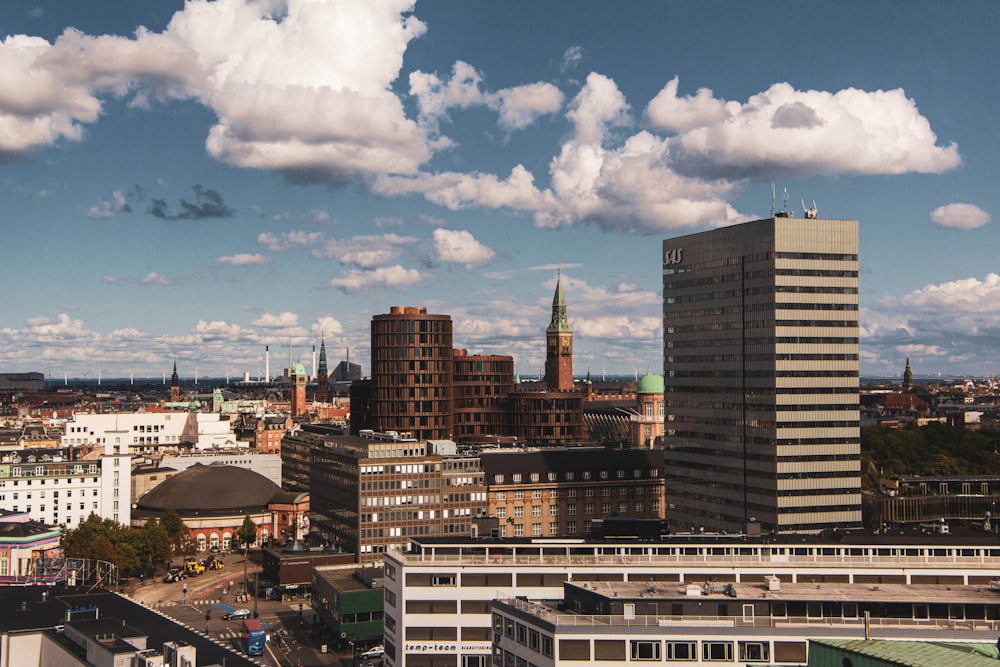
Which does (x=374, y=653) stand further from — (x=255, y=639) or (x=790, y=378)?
(x=790, y=378)

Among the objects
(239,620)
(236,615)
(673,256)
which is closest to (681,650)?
(239,620)

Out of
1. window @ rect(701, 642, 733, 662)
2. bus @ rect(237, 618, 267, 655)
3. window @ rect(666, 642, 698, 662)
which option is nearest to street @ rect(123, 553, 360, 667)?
bus @ rect(237, 618, 267, 655)

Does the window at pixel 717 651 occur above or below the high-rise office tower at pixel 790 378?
below

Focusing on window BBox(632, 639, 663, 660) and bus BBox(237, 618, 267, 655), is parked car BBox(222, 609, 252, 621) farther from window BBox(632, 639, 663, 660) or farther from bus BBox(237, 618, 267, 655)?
window BBox(632, 639, 663, 660)

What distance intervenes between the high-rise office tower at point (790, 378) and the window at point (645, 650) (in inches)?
3779

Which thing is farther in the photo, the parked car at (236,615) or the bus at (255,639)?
the parked car at (236,615)

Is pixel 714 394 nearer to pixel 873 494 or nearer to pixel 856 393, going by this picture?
pixel 856 393

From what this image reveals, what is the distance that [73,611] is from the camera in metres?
107

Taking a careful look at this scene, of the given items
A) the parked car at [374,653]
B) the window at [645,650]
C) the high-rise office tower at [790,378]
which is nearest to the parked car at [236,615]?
the parked car at [374,653]

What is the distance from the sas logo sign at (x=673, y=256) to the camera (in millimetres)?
186250

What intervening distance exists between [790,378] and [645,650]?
99621 mm

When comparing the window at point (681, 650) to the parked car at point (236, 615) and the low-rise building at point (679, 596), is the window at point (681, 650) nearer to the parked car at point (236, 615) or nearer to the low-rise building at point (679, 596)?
the low-rise building at point (679, 596)

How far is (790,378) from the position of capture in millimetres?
163000

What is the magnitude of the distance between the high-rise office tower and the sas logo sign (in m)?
13.4
